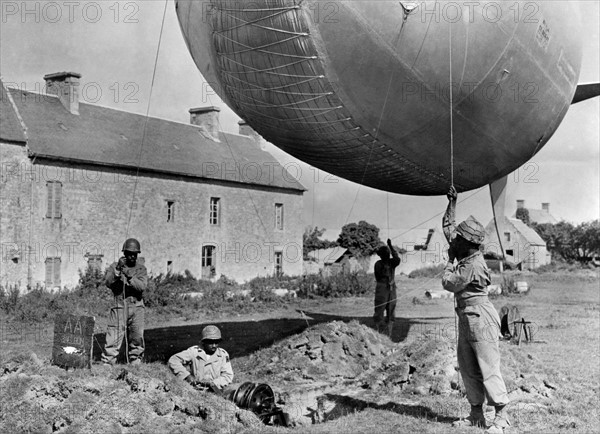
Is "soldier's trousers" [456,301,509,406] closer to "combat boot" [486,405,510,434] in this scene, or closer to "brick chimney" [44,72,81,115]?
"combat boot" [486,405,510,434]

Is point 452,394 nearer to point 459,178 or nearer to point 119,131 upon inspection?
point 459,178

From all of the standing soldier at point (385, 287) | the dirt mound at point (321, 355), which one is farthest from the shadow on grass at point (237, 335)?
the dirt mound at point (321, 355)

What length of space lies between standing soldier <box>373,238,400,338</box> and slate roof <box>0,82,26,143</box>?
15.6m

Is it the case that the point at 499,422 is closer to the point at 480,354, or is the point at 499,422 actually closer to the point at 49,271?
the point at 480,354

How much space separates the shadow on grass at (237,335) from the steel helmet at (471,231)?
21.4 feet

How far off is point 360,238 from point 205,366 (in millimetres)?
60887

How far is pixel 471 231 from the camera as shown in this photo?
23.3 ft

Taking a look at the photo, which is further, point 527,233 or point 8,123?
point 527,233

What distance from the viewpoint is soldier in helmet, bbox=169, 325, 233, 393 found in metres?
7.33

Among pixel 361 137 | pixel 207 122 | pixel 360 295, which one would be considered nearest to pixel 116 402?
pixel 361 137

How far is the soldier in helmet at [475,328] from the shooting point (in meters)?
6.99

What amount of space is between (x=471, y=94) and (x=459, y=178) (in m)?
2.10

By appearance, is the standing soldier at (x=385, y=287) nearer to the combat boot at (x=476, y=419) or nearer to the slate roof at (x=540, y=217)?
the combat boot at (x=476, y=419)

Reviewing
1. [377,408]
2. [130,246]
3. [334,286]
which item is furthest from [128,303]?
[334,286]
